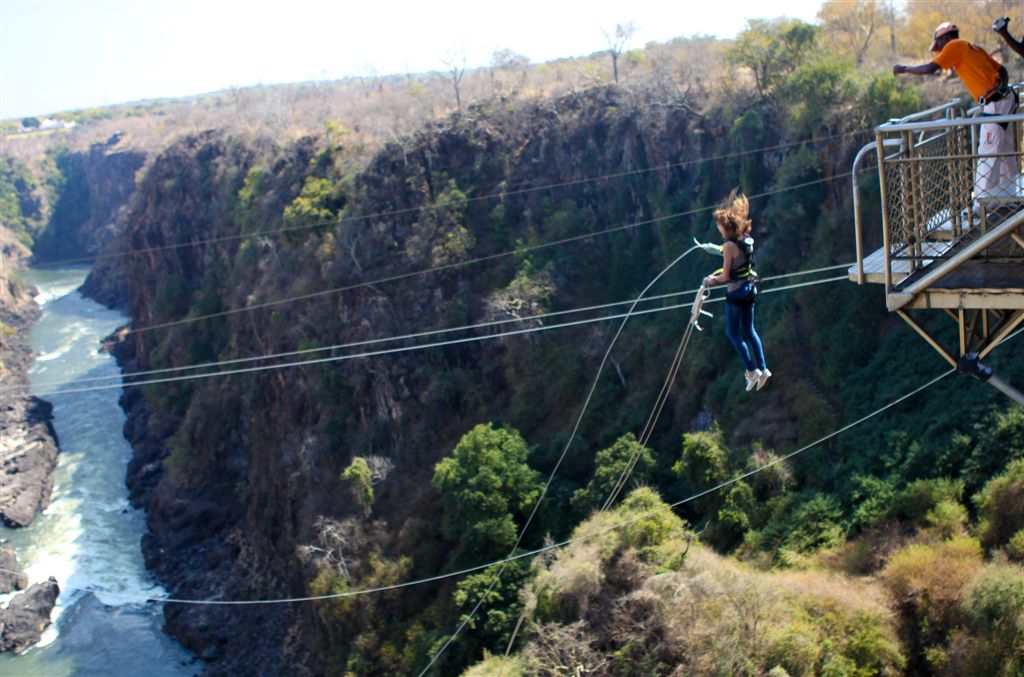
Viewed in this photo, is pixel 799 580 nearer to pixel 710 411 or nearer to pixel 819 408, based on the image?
pixel 819 408

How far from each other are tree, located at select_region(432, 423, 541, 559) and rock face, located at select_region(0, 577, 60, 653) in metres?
16.8

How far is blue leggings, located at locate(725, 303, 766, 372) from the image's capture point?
9.45 m

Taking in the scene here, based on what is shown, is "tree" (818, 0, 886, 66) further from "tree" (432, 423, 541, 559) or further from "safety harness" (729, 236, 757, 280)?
"safety harness" (729, 236, 757, 280)

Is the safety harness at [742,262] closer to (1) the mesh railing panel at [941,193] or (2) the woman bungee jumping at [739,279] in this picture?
(2) the woman bungee jumping at [739,279]

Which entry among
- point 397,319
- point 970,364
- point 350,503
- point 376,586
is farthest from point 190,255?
point 970,364

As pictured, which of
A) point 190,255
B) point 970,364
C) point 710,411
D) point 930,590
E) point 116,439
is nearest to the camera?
point 970,364

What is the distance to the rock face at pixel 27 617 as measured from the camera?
107 feet

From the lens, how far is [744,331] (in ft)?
31.4

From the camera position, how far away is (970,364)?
7.42 m

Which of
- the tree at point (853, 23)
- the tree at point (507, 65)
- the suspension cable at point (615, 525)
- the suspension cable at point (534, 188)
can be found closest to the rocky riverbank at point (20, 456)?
the suspension cable at point (615, 525)

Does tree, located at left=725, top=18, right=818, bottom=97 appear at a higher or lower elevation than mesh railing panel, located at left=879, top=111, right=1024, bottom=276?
higher

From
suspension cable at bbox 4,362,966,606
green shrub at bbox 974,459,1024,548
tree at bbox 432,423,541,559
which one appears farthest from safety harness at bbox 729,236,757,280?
tree at bbox 432,423,541,559

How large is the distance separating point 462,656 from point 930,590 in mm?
11625

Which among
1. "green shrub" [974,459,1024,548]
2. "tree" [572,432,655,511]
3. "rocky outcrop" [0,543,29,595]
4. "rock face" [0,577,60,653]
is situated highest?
"green shrub" [974,459,1024,548]
